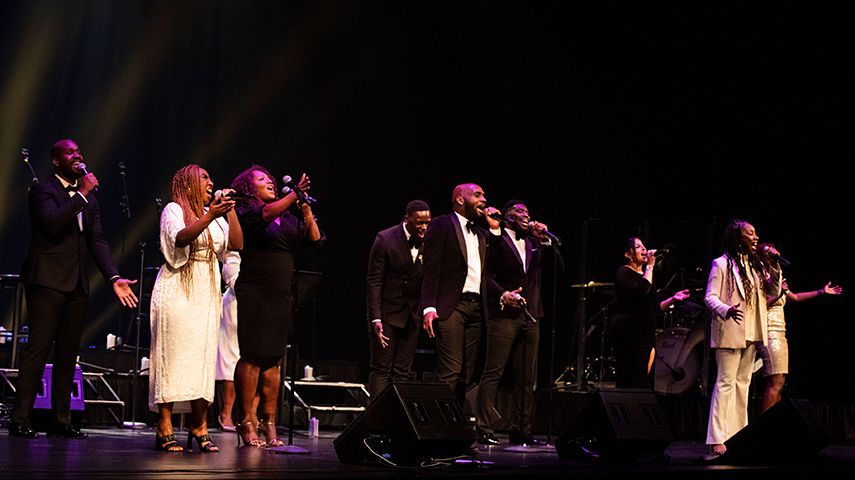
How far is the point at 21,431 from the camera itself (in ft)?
20.9

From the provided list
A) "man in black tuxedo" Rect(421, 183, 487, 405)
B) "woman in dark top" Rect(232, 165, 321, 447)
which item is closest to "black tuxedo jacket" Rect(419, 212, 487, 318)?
"man in black tuxedo" Rect(421, 183, 487, 405)

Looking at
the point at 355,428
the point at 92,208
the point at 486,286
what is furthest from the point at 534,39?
the point at 355,428

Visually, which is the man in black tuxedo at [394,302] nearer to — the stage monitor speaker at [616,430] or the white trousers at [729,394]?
the stage monitor speaker at [616,430]

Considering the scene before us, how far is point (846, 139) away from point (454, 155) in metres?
3.93

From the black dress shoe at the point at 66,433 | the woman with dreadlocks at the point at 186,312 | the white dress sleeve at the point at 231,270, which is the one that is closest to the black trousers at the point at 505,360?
the white dress sleeve at the point at 231,270

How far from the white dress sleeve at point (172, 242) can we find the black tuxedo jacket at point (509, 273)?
2.72 meters

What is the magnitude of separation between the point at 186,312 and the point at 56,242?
59.6 inches

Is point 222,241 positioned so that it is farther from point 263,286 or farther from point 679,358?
point 679,358

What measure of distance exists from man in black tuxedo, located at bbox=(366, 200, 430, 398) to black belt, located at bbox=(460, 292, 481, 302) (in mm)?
376

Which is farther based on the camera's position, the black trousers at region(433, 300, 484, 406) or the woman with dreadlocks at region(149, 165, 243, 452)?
the black trousers at region(433, 300, 484, 406)

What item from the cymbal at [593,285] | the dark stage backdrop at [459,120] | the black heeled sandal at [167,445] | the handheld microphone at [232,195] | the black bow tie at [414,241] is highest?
the dark stage backdrop at [459,120]

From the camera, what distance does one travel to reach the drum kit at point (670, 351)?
10086mm

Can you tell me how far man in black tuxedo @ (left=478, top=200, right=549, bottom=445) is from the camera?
7582 millimetres

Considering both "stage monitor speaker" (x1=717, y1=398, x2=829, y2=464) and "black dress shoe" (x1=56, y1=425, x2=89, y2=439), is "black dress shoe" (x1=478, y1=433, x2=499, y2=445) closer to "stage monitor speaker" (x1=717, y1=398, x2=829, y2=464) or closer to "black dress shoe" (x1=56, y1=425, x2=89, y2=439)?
"stage monitor speaker" (x1=717, y1=398, x2=829, y2=464)
